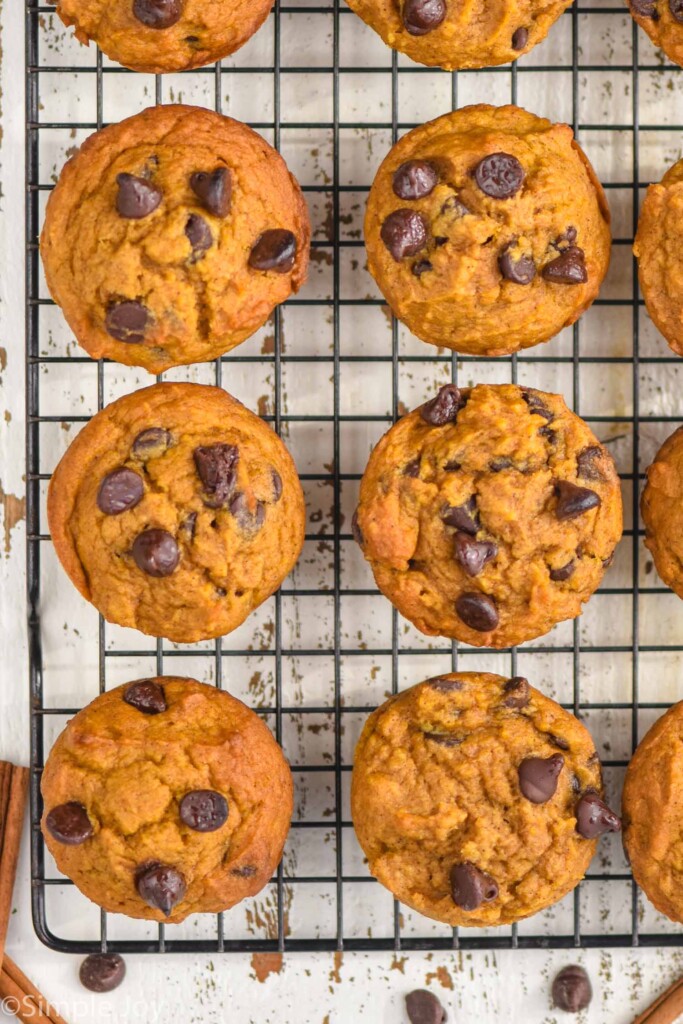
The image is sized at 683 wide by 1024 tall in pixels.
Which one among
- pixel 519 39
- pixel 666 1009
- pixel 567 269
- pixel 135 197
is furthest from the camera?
pixel 666 1009

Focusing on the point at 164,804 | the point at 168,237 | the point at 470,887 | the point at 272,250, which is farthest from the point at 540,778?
the point at 168,237

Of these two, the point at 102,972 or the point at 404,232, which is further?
the point at 102,972

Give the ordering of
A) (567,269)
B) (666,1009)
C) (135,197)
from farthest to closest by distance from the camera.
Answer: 1. (666,1009)
2. (567,269)
3. (135,197)

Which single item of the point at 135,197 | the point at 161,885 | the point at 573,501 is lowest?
the point at 161,885

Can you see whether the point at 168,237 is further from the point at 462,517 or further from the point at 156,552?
the point at 462,517

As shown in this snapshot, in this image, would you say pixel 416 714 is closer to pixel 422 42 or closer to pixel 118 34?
pixel 422 42

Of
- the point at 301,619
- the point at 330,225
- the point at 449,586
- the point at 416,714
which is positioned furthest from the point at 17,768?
the point at 330,225

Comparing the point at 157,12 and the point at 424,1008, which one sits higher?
the point at 157,12

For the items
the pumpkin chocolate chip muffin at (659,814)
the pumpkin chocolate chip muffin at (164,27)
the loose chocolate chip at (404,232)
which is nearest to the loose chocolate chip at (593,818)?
the pumpkin chocolate chip muffin at (659,814)
